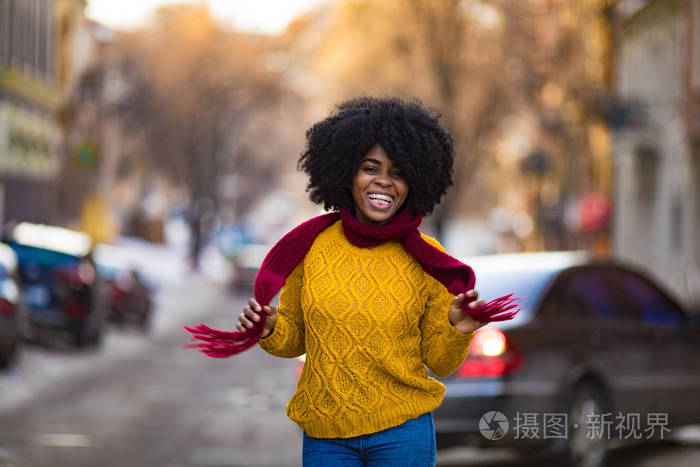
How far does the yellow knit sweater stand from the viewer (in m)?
4.23

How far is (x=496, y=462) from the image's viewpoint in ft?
32.8

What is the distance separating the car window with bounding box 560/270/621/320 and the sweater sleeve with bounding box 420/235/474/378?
197 inches

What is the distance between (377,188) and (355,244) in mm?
195

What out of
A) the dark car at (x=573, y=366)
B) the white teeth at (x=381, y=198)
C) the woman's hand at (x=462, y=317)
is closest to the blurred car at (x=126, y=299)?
the dark car at (x=573, y=366)

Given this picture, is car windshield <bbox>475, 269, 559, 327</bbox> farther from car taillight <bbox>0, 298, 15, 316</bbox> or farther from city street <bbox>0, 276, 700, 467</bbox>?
car taillight <bbox>0, 298, 15, 316</bbox>

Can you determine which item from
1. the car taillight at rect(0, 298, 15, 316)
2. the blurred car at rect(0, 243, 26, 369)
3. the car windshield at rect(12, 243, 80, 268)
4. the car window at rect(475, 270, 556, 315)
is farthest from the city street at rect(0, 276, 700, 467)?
the car window at rect(475, 270, 556, 315)

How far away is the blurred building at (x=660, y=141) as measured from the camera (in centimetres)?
2505

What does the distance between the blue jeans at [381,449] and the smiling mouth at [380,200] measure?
681 mm

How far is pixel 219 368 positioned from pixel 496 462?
1001cm

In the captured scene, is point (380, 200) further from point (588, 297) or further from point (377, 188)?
point (588, 297)

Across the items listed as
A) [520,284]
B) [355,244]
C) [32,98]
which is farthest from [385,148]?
[32,98]

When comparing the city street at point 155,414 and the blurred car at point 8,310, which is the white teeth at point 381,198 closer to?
the city street at point 155,414

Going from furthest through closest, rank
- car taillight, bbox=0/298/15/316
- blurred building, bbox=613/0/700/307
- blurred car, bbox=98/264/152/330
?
blurred car, bbox=98/264/152/330, blurred building, bbox=613/0/700/307, car taillight, bbox=0/298/15/316

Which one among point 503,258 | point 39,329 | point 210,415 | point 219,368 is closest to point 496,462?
point 503,258
